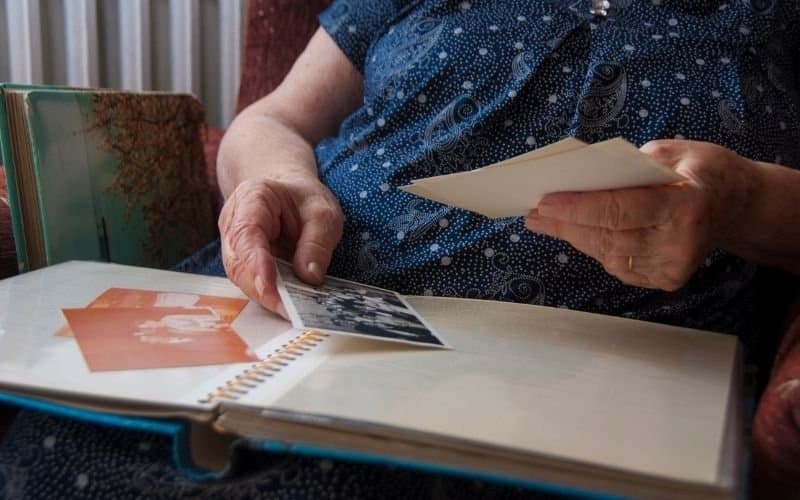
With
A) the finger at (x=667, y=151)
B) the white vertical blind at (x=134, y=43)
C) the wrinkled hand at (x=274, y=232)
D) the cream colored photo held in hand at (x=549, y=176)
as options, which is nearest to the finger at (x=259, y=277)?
the wrinkled hand at (x=274, y=232)

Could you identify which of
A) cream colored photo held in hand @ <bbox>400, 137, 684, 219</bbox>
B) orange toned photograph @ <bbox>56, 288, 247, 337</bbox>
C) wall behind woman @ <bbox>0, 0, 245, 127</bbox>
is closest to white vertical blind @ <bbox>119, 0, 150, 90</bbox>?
wall behind woman @ <bbox>0, 0, 245, 127</bbox>

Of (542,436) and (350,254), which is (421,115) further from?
(542,436)

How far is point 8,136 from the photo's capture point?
0.75 m

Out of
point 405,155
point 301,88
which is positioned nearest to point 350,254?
point 405,155

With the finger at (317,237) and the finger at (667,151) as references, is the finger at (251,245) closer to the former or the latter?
the finger at (317,237)

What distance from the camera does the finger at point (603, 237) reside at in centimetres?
54

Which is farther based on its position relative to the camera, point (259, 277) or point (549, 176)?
point (259, 277)

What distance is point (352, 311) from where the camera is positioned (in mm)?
586

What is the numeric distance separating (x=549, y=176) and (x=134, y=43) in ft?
3.79

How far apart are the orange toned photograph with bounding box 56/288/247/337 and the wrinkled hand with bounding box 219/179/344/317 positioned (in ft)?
0.07

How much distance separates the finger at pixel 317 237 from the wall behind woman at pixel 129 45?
863 mm

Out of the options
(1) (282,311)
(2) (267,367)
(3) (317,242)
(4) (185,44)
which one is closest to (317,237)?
(3) (317,242)

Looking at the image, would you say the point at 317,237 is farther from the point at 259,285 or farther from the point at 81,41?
the point at 81,41

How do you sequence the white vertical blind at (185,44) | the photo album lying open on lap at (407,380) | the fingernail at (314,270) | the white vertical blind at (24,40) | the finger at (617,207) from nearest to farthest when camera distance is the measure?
the photo album lying open on lap at (407,380) → the finger at (617,207) → the fingernail at (314,270) → the white vertical blind at (24,40) → the white vertical blind at (185,44)
